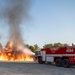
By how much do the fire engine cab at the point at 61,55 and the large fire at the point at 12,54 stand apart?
15696 mm

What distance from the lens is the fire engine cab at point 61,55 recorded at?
1093 inches

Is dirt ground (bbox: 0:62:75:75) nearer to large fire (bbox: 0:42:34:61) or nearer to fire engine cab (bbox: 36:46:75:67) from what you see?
fire engine cab (bbox: 36:46:75:67)

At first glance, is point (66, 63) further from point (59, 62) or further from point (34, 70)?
point (34, 70)

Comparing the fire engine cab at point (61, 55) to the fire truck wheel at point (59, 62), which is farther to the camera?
the fire truck wheel at point (59, 62)

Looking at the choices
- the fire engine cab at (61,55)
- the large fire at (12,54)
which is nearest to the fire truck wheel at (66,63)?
the fire engine cab at (61,55)

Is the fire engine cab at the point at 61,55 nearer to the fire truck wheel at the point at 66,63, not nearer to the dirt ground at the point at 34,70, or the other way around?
the fire truck wheel at the point at 66,63

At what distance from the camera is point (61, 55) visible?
2945cm

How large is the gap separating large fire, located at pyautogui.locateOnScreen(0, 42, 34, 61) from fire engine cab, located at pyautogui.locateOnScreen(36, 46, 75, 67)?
51.5 ft

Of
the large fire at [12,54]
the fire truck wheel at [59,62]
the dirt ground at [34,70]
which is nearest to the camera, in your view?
the dirt ground at [34,70]

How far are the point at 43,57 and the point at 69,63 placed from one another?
253 inches

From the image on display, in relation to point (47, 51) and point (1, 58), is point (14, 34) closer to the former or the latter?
point (1, 58)

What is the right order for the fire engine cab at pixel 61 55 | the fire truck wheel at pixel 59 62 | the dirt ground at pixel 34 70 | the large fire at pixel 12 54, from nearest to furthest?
the dirt ground at pixel 34 70 < the fire engine cab at pixel 61 55 < the fire truck wheel at pixel 59 62 < the large fire at pixel 12 54

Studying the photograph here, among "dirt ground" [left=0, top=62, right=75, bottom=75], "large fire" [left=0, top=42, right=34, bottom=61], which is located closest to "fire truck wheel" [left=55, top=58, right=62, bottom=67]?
"dirt ground" [left=0, top=62, right=75, bottom=75]

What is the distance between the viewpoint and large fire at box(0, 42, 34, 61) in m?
49.2
